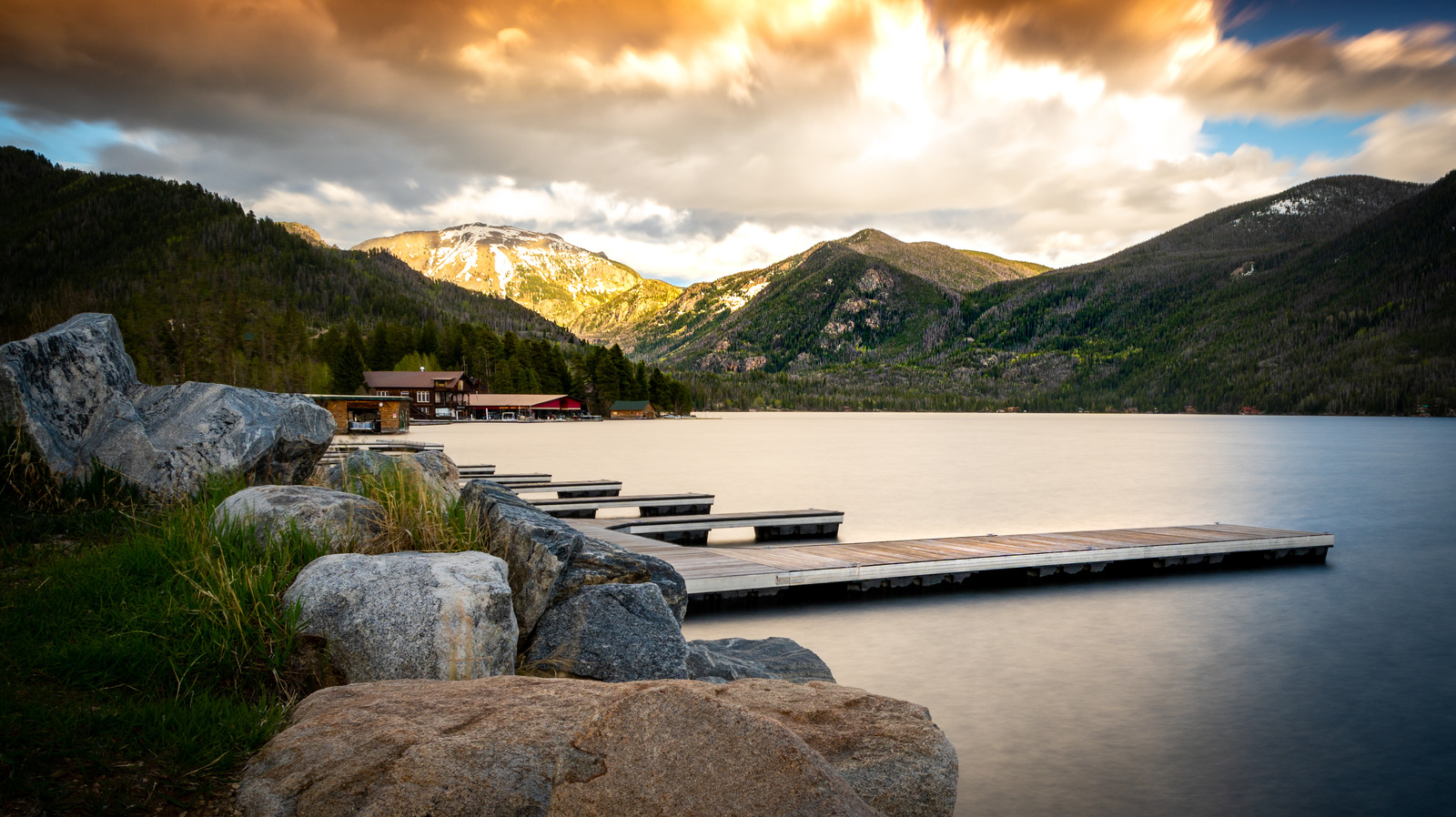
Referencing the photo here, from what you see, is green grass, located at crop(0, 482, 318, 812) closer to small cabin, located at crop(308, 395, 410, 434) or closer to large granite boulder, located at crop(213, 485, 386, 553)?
large granite boulder, located at crop(213, 485, 386, 553)

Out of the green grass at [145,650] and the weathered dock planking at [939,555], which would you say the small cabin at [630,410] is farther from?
the green grass at [145,650]

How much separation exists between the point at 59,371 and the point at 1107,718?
12.9 m

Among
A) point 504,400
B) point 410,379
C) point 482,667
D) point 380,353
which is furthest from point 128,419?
point 380,353

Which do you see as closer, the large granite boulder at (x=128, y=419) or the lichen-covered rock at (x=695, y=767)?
the lichen-covered rock at (x=695, y=767)

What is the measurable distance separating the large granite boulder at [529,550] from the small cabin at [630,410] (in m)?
122

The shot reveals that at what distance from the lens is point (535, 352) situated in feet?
431

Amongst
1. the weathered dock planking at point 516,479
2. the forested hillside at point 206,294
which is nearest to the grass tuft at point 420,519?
the weathered dock planking at point 516,479

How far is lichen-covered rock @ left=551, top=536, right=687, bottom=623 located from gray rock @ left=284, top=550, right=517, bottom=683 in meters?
1.44

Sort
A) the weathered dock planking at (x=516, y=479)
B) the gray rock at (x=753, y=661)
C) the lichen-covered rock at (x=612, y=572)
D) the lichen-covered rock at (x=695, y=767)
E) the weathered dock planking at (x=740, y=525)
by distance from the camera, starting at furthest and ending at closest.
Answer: the weathered dock planking at (x=516, y=479) < the weathered dock planking at (x=740, y=525) < the lichen-covered rock at (x=612, y=572) < the gray rock at (x=753, y=661) < the lichen-covered rock at (x=695, y=767)

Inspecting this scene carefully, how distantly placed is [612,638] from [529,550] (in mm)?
1112

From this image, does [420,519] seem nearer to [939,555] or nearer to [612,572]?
[612,572]

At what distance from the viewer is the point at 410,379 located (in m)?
114

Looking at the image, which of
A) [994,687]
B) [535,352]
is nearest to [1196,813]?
[994,687]

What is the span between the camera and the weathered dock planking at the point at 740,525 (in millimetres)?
16844
